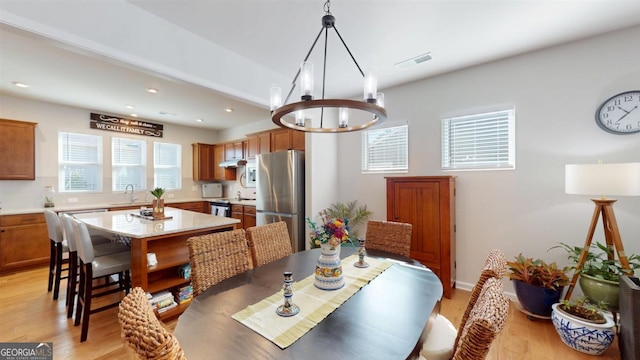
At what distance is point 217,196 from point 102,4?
16.4ft

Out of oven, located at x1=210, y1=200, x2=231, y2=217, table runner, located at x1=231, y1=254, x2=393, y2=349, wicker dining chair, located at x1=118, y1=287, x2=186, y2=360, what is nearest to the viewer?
wicker dining chair, located at x1=118, y1=287, x2=186, y2=360

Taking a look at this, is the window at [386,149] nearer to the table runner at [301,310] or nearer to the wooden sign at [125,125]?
the table runner at [301,310]

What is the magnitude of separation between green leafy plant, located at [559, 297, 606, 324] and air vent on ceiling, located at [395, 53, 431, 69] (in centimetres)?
263

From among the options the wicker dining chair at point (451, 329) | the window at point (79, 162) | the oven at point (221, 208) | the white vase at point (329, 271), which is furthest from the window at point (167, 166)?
the wicker dining chair at point (451, 329)

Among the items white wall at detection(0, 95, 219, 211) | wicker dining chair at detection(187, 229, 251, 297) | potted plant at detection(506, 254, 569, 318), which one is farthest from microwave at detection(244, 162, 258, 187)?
potted plant at detection(506, 254, 569, 318)

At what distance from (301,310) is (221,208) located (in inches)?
179

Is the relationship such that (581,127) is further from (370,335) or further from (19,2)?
(19,2)

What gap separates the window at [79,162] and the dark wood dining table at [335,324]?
4.96 meters

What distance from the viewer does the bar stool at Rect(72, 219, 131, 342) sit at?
2133 mm

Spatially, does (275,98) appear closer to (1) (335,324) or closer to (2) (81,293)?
(1) (335,324)

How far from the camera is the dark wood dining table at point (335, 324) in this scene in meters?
0.92

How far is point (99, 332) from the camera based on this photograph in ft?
7.39

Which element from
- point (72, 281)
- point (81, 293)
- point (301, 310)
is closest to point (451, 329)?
point (301, 310)

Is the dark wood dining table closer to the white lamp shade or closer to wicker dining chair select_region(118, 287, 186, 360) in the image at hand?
wicker dining chair select_region(118, 287, 186, 360)
